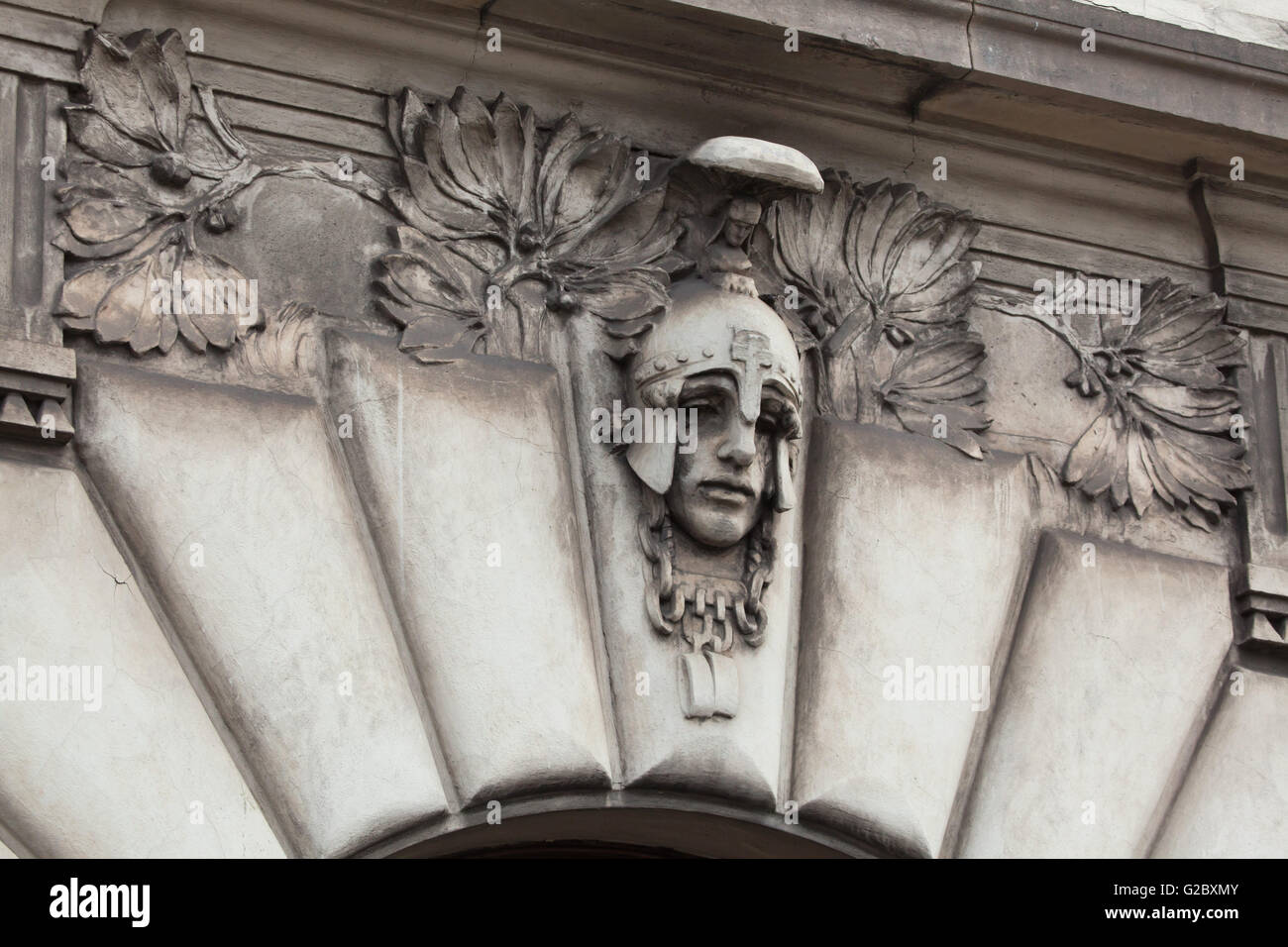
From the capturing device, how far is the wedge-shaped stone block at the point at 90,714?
13.7 ft

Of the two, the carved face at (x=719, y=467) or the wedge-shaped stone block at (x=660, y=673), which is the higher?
the carved face at (x=719, y=467)

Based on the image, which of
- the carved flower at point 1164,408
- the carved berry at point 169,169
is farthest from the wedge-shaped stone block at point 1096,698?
the carved berry at point 169,169

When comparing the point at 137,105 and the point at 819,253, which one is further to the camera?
the point at 819,253

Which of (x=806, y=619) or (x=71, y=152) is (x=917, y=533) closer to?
(x=806, y=619)

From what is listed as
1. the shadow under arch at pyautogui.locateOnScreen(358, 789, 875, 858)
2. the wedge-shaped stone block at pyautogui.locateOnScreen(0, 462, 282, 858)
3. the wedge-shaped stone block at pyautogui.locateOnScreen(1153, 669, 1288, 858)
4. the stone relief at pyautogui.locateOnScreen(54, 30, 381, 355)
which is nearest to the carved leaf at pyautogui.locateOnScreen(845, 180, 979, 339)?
the wedge-shaped stone block at pyautogui.locateOnScreen(1153, 669, 1288, 858)

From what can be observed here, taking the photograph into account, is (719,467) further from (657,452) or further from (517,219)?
(517,219)

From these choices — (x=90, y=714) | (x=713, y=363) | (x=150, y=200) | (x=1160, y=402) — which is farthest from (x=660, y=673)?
(x=1160, y=402)

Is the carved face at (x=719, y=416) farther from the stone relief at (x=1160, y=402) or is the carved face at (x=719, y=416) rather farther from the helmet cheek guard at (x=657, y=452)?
the stone relief at (x=1160, y=402)

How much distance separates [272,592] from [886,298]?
1693mm

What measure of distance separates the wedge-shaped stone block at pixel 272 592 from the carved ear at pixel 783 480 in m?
0.90

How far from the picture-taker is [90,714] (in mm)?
4230

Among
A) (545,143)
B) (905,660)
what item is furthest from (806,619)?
(545,143)

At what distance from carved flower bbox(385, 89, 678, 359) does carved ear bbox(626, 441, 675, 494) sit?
0.32 meters

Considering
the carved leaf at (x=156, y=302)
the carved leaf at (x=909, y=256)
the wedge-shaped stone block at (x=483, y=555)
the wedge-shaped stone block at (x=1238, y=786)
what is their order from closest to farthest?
the carved leaf at (x=156, y=302), the wedge-shaped stone block at (x=483, y=555), the wedge-shaped stone block at (x=1238, y=786), the carved leaf at (x=909, y=256)
